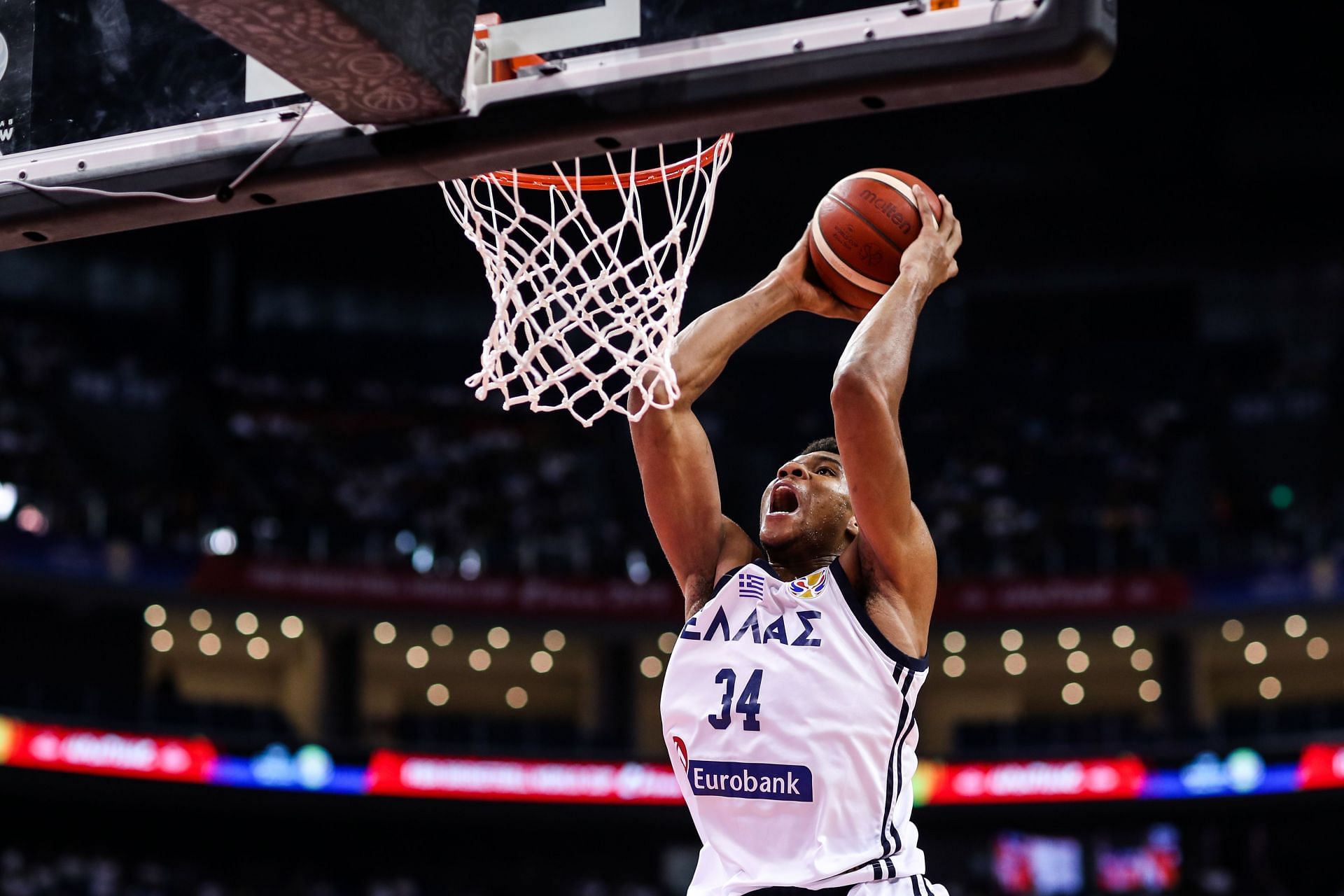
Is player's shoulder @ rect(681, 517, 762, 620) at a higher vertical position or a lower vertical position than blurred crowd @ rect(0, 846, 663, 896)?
higher

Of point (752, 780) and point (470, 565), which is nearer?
point (752, 780)

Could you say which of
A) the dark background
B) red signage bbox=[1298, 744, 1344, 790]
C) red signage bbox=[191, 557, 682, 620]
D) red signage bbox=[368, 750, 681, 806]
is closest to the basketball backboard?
the dark background

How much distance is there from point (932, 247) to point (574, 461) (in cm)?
1834

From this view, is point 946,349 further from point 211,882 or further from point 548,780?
point 211,882

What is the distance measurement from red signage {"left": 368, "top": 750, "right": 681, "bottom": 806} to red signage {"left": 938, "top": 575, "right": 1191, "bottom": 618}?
3852 millimetres

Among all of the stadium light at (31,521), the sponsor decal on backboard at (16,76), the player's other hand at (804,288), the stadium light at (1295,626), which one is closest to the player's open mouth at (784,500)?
the player's other hand at (804,288)

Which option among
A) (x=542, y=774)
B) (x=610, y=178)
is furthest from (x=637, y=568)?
(x=610, y=178)

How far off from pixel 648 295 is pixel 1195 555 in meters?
15.6

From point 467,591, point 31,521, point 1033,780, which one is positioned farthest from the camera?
point 467,591

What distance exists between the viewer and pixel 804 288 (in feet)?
11.9

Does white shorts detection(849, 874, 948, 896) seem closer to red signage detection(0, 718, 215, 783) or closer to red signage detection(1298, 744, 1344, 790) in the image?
red signage detection(0, 718, 215, 783)

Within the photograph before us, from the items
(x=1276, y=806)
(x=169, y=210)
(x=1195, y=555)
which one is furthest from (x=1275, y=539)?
(x=169, y=210)

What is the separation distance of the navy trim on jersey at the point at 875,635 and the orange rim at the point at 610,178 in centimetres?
98

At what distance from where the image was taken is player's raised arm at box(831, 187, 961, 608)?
302 cm
